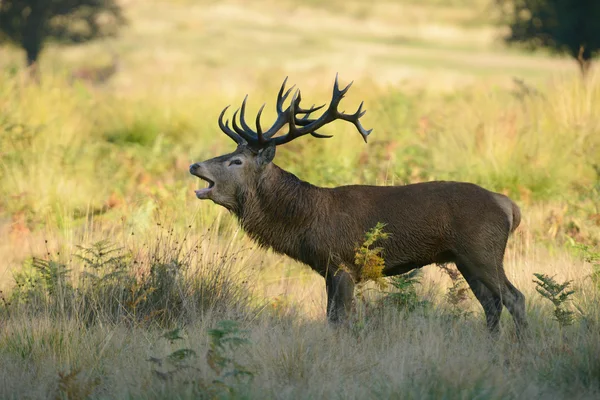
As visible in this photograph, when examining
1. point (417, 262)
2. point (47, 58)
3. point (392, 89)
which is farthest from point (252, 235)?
point (47, 58)

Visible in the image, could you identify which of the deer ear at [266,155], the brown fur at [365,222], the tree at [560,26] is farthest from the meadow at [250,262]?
the tree at [560,26]

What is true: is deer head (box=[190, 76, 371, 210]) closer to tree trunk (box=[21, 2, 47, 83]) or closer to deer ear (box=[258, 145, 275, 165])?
deer ear (box=[258, 145, 275, 165])

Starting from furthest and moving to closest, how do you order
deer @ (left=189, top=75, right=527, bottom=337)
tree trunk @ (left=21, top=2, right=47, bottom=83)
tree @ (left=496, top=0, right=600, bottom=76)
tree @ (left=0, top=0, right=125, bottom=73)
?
tree trunk @ (left=21, top=2, right=47, bottom=83)
tree @ (left=0, top=0, right=125, bottom=73)
tree @ (left=496, top=0, right=600, bottom=76)
deer @ (left=189, top=75, right=527, bottom=337)

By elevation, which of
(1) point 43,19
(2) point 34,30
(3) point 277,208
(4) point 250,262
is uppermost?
(1) point 43,19

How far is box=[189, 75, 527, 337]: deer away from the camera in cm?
724

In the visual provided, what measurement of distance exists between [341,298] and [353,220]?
0.71 meters

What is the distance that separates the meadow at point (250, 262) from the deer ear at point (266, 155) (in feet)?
3.09

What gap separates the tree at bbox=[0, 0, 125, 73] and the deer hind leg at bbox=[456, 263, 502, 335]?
1941 cm

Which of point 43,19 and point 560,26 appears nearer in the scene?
point 560,26

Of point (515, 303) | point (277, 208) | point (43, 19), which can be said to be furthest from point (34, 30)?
point (515, 303)

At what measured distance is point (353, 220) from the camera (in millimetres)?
7570

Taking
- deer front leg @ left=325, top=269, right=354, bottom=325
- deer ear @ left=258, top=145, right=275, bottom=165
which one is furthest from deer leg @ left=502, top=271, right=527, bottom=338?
deer ear @ left=258, top=145, right=275, bottom=165

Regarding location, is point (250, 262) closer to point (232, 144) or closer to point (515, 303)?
point (515, 303)

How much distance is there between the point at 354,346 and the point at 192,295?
1.72 m
